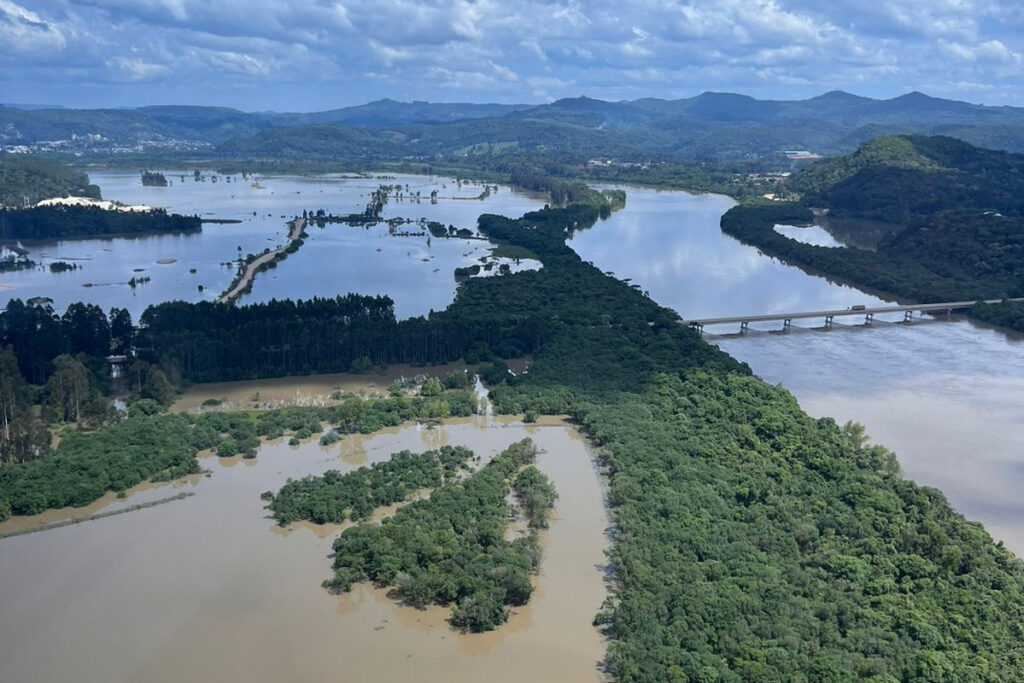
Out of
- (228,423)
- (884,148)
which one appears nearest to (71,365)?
(228,423)

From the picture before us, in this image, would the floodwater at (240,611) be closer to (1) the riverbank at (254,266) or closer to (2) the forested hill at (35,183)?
(1) the riverbank at (254,266)

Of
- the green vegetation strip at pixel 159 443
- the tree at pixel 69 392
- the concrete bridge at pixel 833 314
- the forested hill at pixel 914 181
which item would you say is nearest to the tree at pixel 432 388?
the green vegetation strip at pixel 159 443

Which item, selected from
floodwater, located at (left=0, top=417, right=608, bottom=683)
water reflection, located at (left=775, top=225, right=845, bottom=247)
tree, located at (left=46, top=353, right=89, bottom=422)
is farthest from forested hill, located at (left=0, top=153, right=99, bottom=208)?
floodwater, located at (left=0, top=417, right=608, bottom=683)

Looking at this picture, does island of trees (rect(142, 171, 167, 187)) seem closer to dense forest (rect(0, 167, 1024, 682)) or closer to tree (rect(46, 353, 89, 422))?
dense forest (rect(0, 167, 1024, 682))

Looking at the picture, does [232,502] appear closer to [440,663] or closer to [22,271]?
[440,663]

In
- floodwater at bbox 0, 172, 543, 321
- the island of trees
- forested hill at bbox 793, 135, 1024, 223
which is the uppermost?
forested hill at bbox 793, 135, 1024, 223

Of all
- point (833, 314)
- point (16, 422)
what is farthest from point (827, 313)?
point (16, 422)
